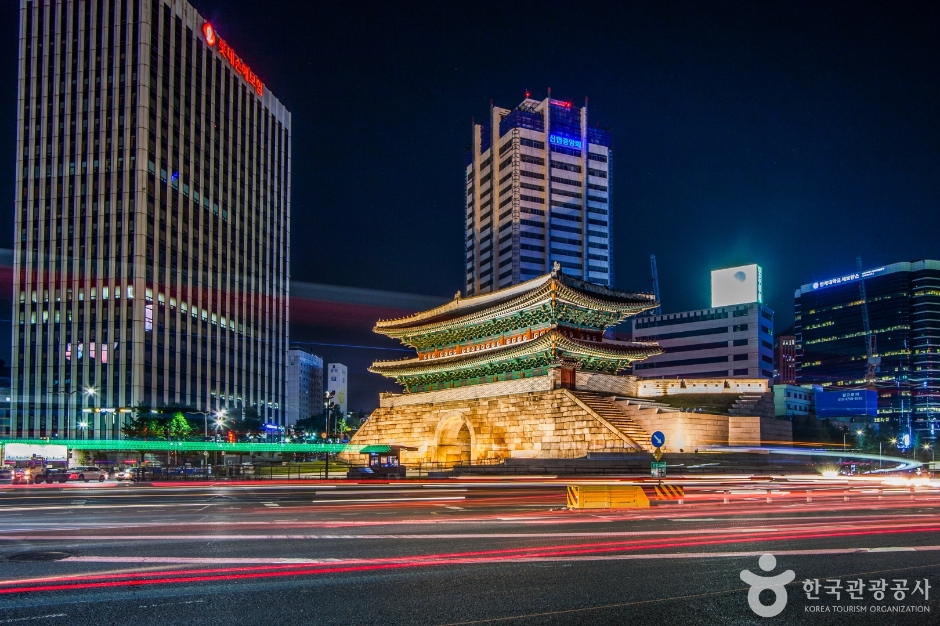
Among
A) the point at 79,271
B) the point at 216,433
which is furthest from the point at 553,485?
the point at 79,271

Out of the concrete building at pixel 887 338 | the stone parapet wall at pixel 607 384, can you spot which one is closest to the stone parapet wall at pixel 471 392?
the stone parapet wall at pixel 607 384

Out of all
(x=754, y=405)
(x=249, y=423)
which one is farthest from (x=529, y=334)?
(x=249, y=423)

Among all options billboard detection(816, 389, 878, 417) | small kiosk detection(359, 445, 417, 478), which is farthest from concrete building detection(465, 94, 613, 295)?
small kiosk detection(359, 445, 417, 478)

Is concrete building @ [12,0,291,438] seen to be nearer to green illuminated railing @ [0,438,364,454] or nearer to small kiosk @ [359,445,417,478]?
green illuminated railing @ [0,438,364,454]

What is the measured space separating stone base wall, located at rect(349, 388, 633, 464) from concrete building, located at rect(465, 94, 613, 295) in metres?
75.0

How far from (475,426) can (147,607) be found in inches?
1861

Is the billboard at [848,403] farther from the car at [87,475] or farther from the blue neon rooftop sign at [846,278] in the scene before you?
the blue neon rooftop sign at [846,278]

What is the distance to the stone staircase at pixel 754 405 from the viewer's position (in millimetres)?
50594

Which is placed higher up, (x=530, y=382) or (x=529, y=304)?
(x=529, y=304)

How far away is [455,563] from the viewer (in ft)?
37.7

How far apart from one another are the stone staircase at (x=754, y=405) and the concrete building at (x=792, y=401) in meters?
32.0

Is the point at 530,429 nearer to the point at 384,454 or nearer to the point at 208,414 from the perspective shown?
the point at 384,454

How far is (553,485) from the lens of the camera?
113 feet

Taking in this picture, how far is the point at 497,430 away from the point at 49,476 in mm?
28560
